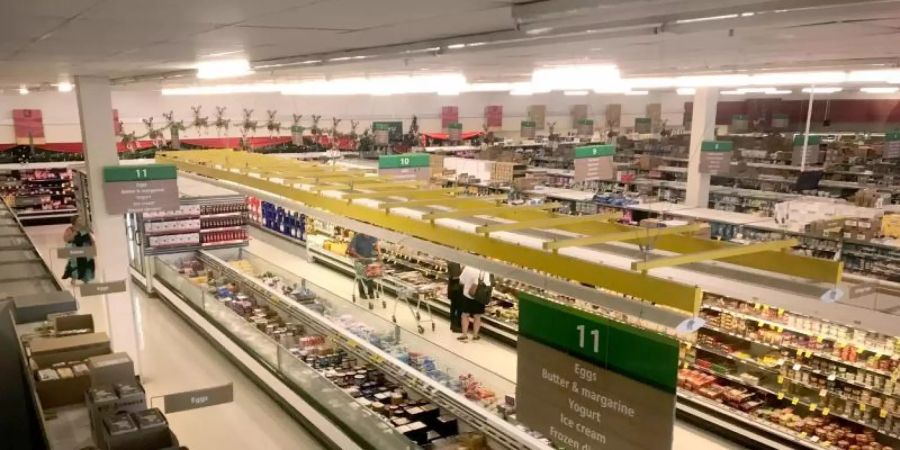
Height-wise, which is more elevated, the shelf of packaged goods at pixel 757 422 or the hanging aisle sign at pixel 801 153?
the hanging aisle sign at pixel 801 153

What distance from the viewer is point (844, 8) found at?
2.67 metres

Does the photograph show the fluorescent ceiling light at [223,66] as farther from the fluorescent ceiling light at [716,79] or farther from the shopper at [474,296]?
the fluorescent ceiling light at [716,79]

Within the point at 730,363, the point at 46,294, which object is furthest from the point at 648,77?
the point at 46,294

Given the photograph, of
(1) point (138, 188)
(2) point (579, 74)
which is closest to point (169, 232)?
(1) point (138, 188)

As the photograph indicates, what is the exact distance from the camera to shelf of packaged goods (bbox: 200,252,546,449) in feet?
18.5

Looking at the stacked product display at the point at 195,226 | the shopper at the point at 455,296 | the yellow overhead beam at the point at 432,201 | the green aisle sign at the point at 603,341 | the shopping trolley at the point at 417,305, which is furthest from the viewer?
the stacked product display at the point at 195,226

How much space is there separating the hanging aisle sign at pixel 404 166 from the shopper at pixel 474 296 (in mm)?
3318

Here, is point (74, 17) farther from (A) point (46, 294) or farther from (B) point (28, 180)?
(B) point (28, 180)

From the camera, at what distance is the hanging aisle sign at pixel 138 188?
324 inches

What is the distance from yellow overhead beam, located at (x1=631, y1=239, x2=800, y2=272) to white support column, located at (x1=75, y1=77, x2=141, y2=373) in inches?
281

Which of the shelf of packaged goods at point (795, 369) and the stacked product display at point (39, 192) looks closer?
the shelf of packaged goods at point (795, 369)

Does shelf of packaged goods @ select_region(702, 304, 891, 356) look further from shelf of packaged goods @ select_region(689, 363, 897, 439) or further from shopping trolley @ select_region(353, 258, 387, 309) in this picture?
shopping trolley @ select_region(353, 258, 387, 309)

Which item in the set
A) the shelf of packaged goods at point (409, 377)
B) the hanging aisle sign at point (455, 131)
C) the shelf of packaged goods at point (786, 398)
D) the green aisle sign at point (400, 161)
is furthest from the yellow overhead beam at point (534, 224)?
the hanging aisle sign at point (455, 131)

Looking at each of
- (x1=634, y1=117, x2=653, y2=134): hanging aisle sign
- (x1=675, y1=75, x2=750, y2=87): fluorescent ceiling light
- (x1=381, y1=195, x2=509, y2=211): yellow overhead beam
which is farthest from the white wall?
(x1=381, y1=195, x2=509, y2=211): yellow overhead beam
